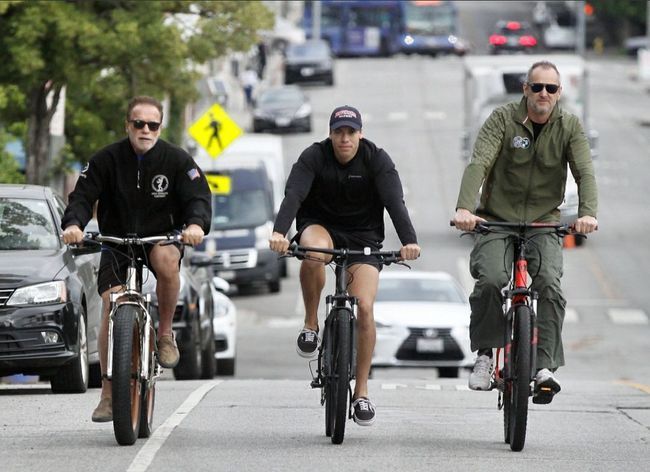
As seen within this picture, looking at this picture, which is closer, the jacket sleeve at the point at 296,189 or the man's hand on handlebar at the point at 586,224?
the man's hand on handlebar at the point at 586,224

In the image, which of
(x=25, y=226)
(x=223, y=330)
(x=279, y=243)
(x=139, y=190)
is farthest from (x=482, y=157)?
(x=223, y=330)

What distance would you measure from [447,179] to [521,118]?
45.7 metres

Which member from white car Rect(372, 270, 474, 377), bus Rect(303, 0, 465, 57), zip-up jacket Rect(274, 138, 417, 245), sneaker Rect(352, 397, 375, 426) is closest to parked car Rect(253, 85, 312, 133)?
bus Rect(303, 0, 465, 57)

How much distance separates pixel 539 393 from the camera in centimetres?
1090

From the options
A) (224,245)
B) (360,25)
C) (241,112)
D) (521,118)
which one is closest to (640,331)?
(224,245)

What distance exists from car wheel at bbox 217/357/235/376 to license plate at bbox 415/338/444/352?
2.31 m

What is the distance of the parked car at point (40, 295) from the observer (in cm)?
1422

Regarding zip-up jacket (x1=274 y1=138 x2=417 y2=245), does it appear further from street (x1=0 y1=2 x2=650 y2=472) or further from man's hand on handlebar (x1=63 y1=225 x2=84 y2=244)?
street (x1=0 y1=2 x2=650 y2=472)

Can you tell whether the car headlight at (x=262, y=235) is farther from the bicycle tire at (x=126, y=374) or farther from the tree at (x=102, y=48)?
the bicycle tire at (x=126, y=374)

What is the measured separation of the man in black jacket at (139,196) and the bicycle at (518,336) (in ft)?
5.20

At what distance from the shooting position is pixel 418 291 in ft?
81.4

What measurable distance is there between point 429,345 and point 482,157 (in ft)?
38.5

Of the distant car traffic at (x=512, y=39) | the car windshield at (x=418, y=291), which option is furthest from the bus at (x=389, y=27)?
the car windshield at (x=418, y=291)

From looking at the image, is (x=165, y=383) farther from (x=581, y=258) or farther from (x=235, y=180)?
(x=581, y=258)
